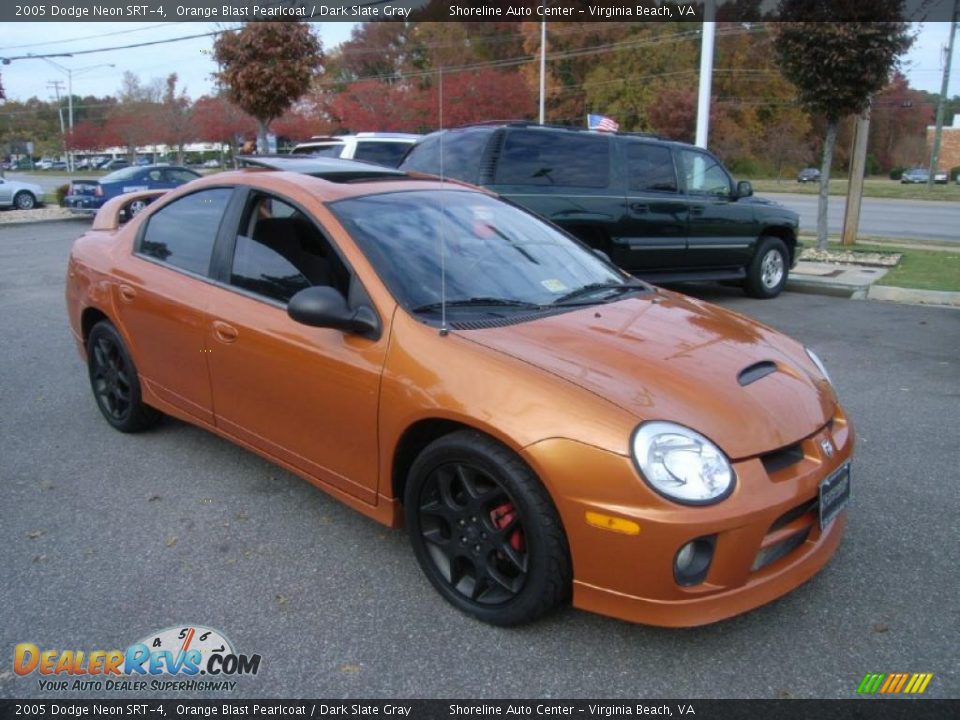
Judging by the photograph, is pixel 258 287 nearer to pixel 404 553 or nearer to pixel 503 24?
pixel 404 553

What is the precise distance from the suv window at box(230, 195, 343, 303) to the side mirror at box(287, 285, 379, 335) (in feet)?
0.87

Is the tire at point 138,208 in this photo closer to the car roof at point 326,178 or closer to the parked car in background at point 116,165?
the car roof at point 326,178

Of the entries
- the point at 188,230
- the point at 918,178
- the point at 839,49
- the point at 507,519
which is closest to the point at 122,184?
the point at 839,49

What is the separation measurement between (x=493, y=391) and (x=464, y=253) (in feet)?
3.26

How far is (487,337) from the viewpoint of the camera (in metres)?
2.85

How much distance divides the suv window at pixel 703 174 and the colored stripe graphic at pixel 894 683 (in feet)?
22.7

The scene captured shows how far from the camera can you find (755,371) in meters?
2.92

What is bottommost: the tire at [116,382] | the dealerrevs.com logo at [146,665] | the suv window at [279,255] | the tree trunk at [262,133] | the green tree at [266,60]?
the dealerrevs.com logo at [146,665]

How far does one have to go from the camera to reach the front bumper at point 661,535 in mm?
2328

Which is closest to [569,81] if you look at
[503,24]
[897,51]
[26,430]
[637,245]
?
[503,24]

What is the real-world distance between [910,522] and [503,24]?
54.2 metres

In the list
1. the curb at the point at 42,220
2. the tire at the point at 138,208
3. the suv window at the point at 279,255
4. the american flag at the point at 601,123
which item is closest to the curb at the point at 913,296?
the american flag at the point at 601,123

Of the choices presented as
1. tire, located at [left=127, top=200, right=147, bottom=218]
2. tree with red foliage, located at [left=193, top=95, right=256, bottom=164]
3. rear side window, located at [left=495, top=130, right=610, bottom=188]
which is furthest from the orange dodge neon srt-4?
tree with red foliage, located at [left=193, top=95, right=256, bottom=164]

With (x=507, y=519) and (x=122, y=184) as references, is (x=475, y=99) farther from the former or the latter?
(x=507, y=519)
